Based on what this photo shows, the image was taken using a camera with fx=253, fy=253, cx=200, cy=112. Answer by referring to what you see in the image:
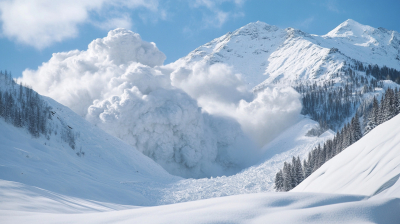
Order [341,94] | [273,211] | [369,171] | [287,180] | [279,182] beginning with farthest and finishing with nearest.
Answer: [341,94] < [279,182] < [287,180] < [369,171] < [273,211]

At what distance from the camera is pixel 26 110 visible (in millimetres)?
27453

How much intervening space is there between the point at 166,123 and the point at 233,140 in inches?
784

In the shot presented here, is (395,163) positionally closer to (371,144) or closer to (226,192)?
(371,144)

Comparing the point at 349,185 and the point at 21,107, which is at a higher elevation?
the point at 21,107

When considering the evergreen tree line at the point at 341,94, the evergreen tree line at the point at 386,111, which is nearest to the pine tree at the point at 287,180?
the evergreen tree line at the point at 386,111

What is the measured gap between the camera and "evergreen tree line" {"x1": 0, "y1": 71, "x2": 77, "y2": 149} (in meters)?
25.5

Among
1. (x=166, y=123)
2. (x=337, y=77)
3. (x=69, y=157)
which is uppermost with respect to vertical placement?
(x=337, y=77)

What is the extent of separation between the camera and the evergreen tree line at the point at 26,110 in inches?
1003

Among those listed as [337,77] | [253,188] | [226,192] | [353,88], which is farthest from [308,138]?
[337,77]

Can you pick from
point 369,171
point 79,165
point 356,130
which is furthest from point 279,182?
point 369,171

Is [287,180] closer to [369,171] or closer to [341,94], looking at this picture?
[369,171]

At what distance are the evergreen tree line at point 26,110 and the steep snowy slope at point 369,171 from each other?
27.1m

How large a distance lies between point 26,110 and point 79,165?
8.85 metres

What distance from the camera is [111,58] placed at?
74.4m
